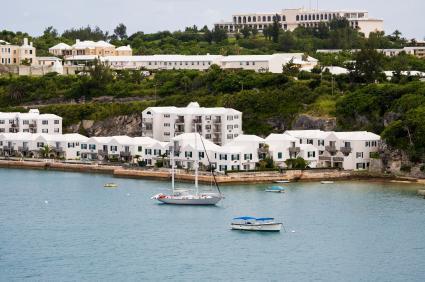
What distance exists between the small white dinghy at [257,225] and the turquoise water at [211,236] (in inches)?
13.2

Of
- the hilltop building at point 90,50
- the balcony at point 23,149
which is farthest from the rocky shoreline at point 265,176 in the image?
the hilltop building at point 90,50

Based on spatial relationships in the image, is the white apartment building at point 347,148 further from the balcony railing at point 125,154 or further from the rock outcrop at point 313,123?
the balcony railing at point 125,154

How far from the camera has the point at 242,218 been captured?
36.2 meters

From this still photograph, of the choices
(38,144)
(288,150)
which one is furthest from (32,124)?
(288,150)

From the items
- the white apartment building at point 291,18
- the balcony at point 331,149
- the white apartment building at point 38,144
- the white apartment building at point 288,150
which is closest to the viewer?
the white apartment building at point 288,150

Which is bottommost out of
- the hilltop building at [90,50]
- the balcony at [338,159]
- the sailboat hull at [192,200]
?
the sailboat hull at [192,200]

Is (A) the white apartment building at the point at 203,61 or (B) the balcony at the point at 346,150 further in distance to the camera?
(A) the white apartment building at the point at 203,61

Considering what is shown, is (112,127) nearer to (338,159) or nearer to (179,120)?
(179,120)

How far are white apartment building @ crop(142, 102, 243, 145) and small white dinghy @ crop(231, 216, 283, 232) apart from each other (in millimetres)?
17338

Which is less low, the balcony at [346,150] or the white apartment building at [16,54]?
the white apartment building at [16,54]

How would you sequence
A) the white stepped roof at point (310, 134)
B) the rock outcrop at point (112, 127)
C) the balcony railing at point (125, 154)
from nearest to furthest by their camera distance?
1. the white stepped roof at point (310, 134)
2. the balcony railing at point (125, 154)
3. the rock outcrop at point (112, 127)

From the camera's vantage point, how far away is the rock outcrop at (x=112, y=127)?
5825cm

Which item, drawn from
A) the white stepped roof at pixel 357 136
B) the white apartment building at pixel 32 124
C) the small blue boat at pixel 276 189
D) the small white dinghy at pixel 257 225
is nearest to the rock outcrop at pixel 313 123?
the white stepped roof at pixel 357 136

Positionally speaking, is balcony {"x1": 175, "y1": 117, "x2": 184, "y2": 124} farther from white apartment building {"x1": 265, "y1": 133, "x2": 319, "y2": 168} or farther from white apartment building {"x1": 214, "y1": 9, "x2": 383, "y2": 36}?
white apartment building {"x1": 214, "y1": 9, "x2": 383, "y2": 36}
